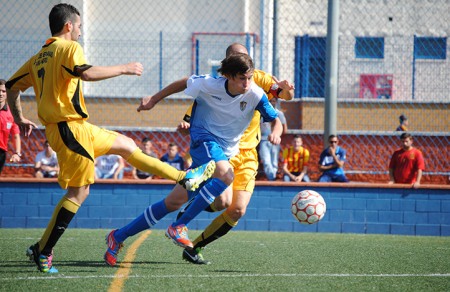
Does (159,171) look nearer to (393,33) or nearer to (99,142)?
(99,142)

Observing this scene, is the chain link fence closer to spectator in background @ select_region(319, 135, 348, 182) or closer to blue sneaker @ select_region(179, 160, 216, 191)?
spectator in background @ select_region(319, 135, 348, 182)

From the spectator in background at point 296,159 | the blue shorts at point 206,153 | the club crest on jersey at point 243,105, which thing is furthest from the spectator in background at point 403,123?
the blue shorts at point 206,153

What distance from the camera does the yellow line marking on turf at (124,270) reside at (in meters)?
5.10

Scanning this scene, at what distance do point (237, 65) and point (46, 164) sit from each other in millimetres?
7267

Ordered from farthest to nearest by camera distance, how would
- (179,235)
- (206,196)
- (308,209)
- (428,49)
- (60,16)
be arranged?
(428,49) → (308,209) → (206,196) → (179,235) → (60,16)

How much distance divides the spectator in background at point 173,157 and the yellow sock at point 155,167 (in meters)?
6.50

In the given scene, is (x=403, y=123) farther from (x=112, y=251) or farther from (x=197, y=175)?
(x=112, y=251)

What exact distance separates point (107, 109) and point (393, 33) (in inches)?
363

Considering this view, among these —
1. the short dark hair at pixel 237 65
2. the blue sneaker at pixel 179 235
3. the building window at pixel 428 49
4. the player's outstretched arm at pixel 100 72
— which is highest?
the building window at pixel 428 49

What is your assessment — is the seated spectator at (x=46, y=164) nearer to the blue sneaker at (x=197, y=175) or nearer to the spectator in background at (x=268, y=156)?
the spectator in background at (x=268, y=156)

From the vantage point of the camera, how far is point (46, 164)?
41.3 feet

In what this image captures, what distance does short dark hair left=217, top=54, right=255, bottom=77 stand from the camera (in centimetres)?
612

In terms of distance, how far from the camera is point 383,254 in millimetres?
7410

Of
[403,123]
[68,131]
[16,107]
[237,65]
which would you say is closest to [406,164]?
[403,123]
